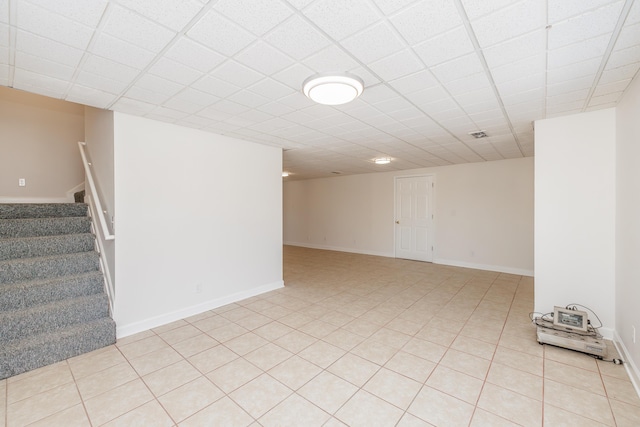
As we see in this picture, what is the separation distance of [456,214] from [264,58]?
598 cm

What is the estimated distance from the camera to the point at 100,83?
7.44ft

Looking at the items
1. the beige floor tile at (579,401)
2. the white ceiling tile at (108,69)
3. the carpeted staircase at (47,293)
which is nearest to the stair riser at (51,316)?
the carpeted staircase at (47,293)

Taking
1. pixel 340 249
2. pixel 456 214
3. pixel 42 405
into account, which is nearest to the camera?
pixel 42 405

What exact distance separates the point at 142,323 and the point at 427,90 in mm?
3882

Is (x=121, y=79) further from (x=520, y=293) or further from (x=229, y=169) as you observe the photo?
(x=520, y=293)

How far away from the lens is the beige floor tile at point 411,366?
7.64 ft

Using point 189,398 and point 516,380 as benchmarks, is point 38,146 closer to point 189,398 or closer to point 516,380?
point 189,398

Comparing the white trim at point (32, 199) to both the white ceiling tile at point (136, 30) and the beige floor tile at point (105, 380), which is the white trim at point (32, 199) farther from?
the white ceiling tile at point (136, 30)

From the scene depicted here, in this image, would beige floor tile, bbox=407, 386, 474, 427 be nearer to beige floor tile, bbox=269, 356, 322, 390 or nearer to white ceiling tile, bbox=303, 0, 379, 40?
beige floor tile, bbox=269, 356, 322, 390

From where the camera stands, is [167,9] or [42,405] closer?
[167,9]

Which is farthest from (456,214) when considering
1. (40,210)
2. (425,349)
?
(40,210)

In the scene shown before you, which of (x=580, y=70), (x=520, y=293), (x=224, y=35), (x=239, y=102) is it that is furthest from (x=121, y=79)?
(x=520, y=293)

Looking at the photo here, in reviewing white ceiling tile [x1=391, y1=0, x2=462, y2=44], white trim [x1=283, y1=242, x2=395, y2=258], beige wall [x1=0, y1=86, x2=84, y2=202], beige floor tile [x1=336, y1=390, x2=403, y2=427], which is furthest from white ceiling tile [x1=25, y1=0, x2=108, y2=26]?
white trim [x1=283, y1=242, x2=395, y2=258]

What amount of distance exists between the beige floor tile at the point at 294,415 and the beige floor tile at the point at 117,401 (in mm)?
950
